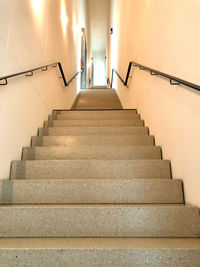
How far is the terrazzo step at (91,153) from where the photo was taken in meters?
2.53

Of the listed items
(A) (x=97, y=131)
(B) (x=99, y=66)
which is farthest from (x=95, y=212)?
(B) (x=99, y=66)

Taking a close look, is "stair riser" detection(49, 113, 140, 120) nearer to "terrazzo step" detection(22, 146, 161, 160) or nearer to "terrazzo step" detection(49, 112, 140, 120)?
"terrazzo step" detection(49, 112, 140, 120)

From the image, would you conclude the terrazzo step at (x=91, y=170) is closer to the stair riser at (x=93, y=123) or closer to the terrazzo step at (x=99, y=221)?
the terrazzo step at (x=99, y=221)

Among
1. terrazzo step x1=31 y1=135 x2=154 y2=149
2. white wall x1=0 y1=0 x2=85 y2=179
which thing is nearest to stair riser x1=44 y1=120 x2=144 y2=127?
white wall x1=0 y1=0 x2=85 y2=179

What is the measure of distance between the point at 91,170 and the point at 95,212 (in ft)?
2.06

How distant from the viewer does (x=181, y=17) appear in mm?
1985

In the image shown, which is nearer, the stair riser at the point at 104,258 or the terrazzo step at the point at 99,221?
the stair riser at the point at 104,258

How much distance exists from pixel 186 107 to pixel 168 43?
2.75 feet

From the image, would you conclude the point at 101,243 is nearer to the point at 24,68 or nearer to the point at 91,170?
the point at 91,170

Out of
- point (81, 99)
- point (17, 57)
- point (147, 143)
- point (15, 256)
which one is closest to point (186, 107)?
point (147, 143)

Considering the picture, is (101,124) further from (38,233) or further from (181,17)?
A: (38,233)

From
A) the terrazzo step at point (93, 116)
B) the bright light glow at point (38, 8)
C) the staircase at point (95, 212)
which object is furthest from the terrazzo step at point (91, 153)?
the bright light glow at point (38, 8)

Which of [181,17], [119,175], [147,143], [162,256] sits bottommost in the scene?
[162,256]

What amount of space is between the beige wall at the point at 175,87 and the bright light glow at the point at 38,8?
1.58 metres
